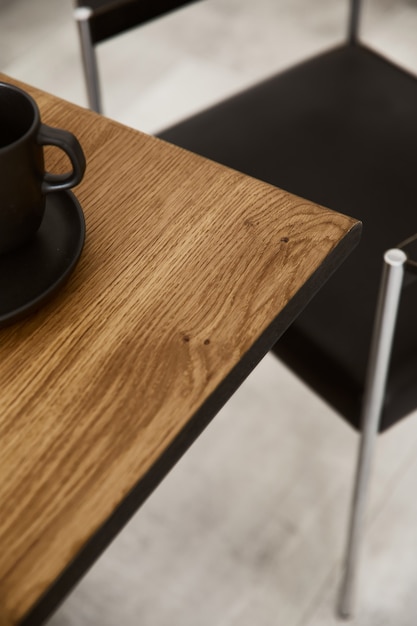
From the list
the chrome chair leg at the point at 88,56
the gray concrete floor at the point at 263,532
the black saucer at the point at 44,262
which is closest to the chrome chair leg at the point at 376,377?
the gray concrete floor at the point at 263,532

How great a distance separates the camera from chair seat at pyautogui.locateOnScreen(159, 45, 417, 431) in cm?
80

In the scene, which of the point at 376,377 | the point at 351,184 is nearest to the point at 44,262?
the point at 376,377

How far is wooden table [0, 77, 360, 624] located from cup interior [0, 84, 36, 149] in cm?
8

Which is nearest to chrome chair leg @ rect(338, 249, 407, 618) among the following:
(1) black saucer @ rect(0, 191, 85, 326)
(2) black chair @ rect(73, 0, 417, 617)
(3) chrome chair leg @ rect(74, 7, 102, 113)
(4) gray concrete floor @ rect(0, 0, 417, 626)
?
(2) black chair @ rect(73, 0, 417, 617)

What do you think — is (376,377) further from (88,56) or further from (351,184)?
(88,56)

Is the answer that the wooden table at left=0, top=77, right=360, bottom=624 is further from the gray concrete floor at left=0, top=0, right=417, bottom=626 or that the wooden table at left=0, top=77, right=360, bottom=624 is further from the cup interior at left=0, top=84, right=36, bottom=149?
the gray concrete floor at left=0, top=0, right=417, bottom=626

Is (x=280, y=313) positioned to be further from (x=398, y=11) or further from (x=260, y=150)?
(x=398, y=11)

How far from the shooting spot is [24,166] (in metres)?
0.43

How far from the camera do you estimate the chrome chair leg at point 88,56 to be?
99 cm

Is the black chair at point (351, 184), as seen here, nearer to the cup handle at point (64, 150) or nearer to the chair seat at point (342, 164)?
the chair seat at point (342, 164)

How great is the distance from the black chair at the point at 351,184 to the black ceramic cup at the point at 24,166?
34 centimetres

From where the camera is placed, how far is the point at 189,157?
1.92 ft

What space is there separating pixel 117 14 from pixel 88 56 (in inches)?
2.6

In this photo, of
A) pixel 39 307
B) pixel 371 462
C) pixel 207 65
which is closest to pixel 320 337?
pixel 371 462
